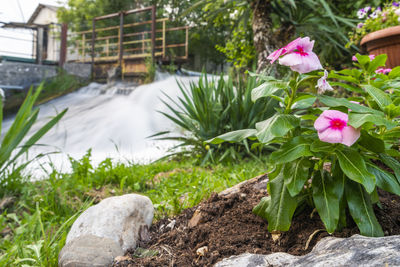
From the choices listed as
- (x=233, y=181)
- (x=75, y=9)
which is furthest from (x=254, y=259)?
(x=75, y=9)

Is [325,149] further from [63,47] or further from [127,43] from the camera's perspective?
[63,47]

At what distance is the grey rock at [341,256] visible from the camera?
0.75m

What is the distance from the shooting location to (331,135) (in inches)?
33.2

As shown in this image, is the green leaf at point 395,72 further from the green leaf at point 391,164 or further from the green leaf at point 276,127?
the green leaf at point 276,127

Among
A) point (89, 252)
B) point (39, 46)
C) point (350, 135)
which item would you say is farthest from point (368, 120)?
point (39, 46)

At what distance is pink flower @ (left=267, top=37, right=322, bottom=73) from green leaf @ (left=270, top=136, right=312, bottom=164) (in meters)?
0.20

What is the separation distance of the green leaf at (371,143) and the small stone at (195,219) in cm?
68

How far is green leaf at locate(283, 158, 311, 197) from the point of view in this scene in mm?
946

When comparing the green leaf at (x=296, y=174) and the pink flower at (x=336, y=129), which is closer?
the pink flower at (x=336, y=129)

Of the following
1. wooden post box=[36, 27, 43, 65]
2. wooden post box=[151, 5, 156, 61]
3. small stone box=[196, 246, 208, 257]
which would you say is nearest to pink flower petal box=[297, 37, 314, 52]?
small stone box=[196, 246, 208, 257]

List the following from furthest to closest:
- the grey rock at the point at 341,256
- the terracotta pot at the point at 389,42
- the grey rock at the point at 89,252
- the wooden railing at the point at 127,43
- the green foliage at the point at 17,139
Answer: the wooden railing at the point at 127,43 → the terracotta pot at the point at 389,42 → the green foliage at the point at 17,139 → the grey rock at the point at 89,252 → the grey rock at the point at 341,256

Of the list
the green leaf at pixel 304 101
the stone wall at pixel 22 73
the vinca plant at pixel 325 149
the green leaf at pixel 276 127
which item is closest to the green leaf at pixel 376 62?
the vinca plant at pixel 325 149

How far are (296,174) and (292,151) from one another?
0.08 metres

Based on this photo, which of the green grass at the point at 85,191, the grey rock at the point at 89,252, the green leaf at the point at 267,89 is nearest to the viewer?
the green leaf at the point at 267,89
